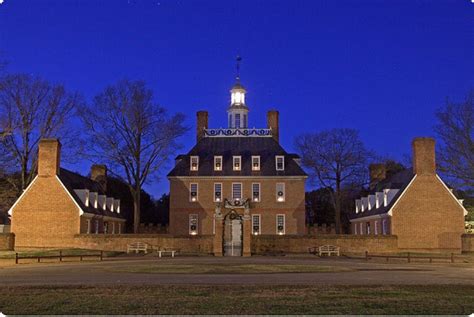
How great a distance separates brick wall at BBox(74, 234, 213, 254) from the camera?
1594 inches

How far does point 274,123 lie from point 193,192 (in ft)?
37.4

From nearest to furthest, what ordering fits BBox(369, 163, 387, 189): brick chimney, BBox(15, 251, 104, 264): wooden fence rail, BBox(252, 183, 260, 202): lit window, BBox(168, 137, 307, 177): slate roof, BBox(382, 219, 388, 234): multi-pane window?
BBox(15, 251, 104, 264): wooden fence rail < BBox(382, 219, 388, 234): multi-pane window < BBox(252, 183, 260, 202): lit window < BBox(168, 137, 307, 177): slate roof < BBox(369, 163, 387, 189): brick chimney

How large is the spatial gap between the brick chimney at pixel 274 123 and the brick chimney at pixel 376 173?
33.8 feet

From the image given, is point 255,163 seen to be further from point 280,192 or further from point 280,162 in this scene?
point 280,192

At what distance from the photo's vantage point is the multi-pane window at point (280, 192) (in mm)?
49953

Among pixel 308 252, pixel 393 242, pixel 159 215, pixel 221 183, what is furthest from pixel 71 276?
pixel 159 215

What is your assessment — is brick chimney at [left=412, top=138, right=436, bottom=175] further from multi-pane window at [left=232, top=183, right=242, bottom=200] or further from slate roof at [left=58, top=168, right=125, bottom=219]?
slate roof at [left=58, top=168, right=125, bottom=219]

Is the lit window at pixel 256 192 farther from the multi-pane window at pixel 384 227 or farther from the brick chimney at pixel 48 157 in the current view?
the brick chimney at pixel 48 157

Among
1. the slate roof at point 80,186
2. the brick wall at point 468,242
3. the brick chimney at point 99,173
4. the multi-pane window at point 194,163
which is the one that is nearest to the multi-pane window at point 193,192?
the multi-pane window at point 194,163

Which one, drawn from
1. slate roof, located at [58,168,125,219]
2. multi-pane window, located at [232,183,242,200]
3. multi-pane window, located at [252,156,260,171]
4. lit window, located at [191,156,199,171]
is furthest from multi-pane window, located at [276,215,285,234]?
slate roof, located at [58,168,125,219]

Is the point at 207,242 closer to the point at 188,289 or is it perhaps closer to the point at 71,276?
the point at 71,276

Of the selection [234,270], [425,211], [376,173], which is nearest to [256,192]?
[376,173]

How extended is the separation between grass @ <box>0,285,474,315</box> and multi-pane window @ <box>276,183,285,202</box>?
32805 millimetres

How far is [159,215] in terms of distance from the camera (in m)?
73.5
